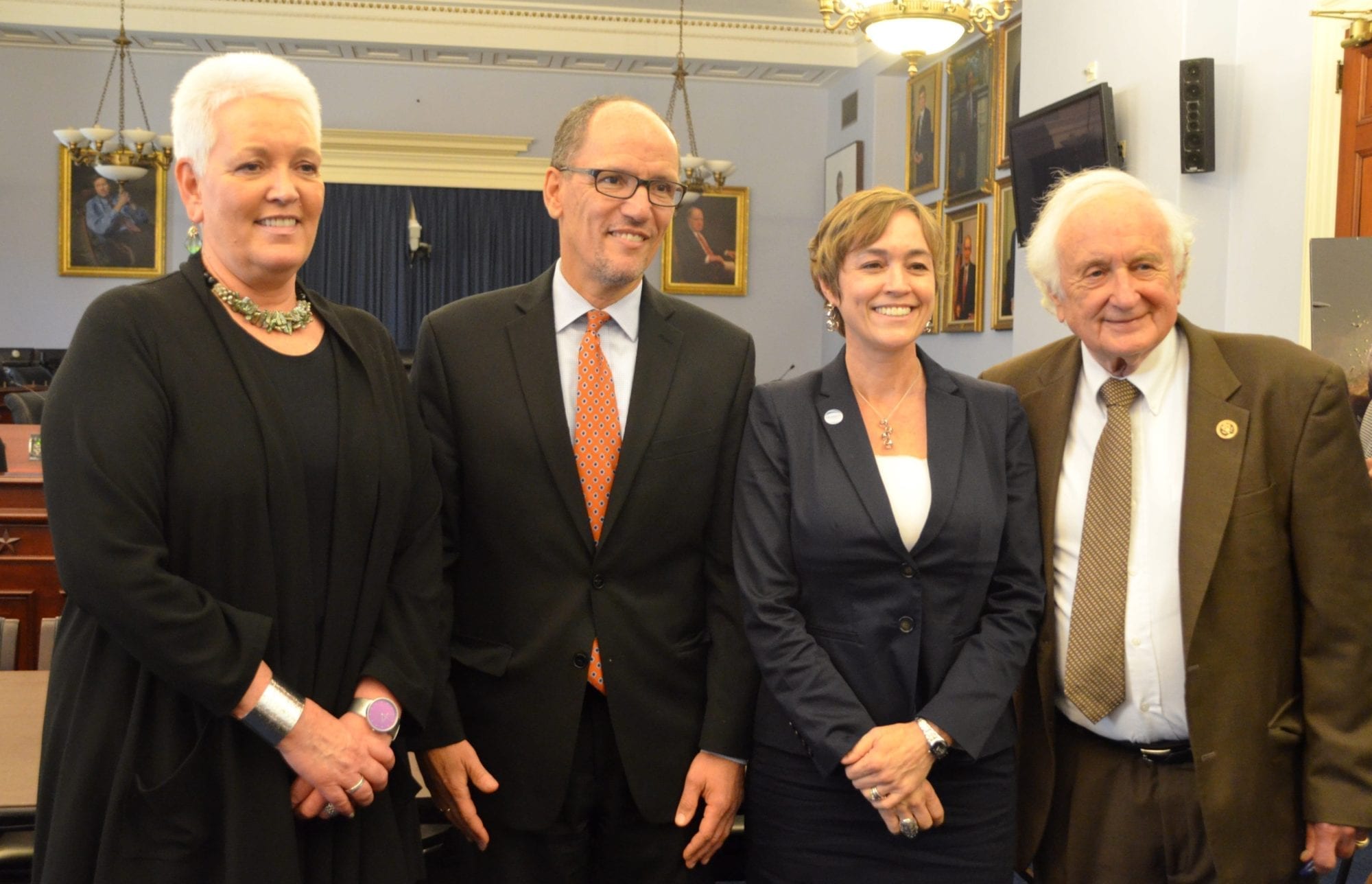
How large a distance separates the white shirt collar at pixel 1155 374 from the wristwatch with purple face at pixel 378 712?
1.35 m

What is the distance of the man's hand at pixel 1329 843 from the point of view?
2.09 meters

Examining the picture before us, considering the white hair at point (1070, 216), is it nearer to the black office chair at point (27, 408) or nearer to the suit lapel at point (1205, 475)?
the suit lapel at point (1205, 475)

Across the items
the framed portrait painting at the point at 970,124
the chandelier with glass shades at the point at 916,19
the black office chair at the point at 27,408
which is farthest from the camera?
the framed portrait painting at the point at 970,124

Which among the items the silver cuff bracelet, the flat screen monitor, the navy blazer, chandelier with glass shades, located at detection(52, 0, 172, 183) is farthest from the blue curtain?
the silver cuff bracelet

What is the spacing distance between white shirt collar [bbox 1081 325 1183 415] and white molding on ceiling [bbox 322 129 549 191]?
9.80 metres

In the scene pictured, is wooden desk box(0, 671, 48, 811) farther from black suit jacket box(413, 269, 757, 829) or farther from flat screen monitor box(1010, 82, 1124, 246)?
flat screen monitor box(1010, 82, 1124, 246)

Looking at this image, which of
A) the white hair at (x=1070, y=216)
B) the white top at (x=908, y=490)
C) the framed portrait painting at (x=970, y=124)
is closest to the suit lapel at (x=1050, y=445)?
the white hair at (x=1070, y=216)

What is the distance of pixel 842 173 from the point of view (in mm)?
11422

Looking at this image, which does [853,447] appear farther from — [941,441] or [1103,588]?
[1103,588]

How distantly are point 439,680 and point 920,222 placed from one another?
115cm

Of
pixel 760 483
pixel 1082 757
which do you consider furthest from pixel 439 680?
pixel 1082 757

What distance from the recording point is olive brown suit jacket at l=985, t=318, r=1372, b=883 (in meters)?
2.05

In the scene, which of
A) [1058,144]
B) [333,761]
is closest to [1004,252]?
[1058,144]

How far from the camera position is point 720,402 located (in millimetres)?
2262
